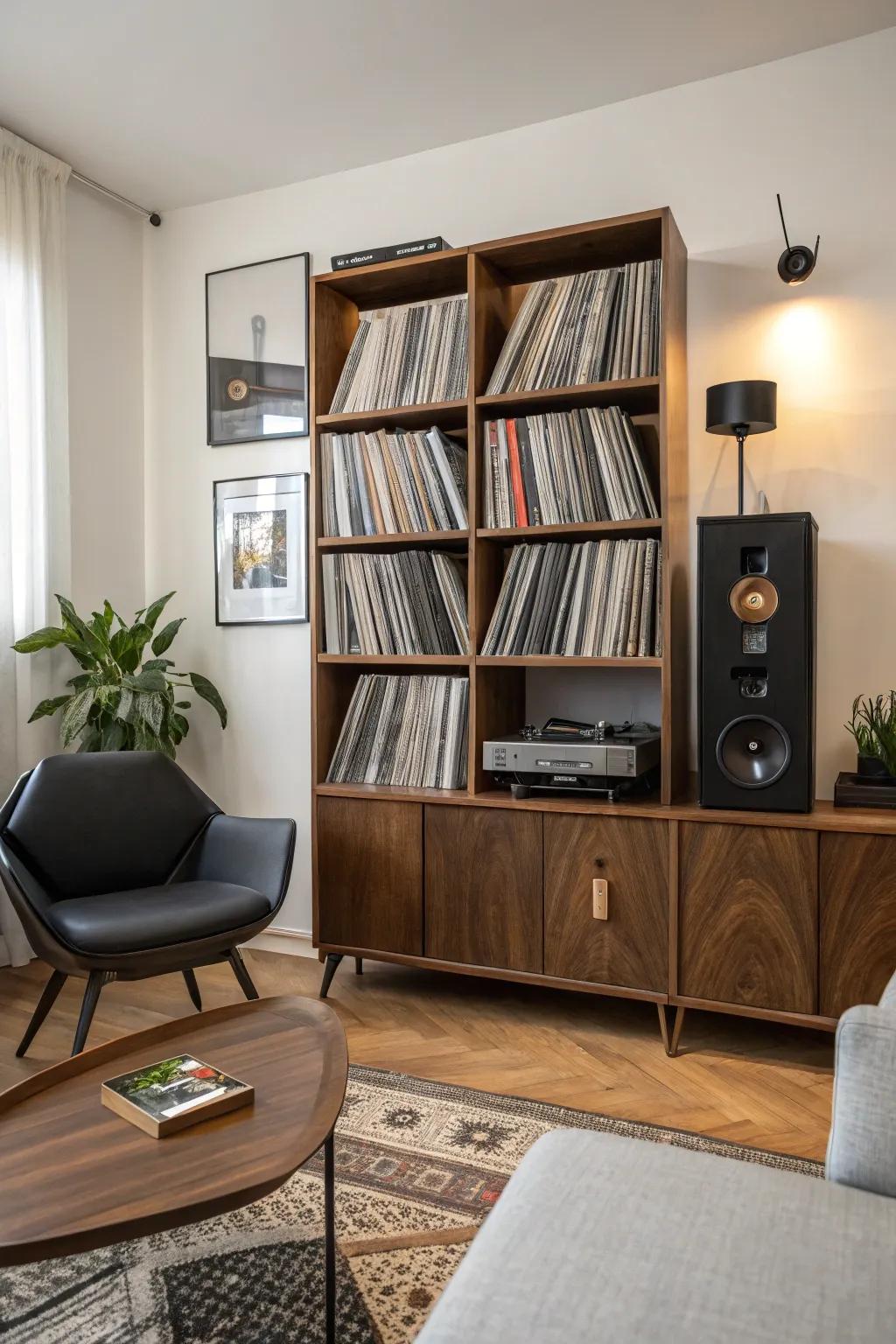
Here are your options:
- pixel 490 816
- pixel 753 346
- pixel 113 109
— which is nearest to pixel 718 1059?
pixel 490 816

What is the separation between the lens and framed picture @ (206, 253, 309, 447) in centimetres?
338

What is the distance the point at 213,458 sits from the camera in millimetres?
3562

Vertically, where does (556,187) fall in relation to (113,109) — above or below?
below

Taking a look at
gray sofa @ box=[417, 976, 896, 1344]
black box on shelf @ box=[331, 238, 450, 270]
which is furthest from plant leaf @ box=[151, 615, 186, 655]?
gray sofa @ box=[417, 976, 896, 1344]

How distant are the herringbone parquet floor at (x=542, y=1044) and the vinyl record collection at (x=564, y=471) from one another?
138 centimetres

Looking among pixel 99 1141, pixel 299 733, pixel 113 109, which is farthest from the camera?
pixel 299 733

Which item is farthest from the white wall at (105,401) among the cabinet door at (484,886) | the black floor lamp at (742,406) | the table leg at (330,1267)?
the table leg at (330,1267)

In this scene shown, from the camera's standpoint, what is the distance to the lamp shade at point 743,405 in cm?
246

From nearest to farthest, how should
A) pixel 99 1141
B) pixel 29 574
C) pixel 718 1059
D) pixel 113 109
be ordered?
Result: 1. pixel 99 1141
2. pixel 718 1059
3. pixel 113 109
4. pixel 29 574

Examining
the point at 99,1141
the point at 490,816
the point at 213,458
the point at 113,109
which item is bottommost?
the point at 99,1141

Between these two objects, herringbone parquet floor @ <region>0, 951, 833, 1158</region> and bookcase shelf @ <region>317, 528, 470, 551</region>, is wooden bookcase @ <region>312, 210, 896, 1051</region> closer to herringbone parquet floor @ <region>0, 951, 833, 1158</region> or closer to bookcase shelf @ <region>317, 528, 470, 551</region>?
bookcase shelf @ <region>317, 528, 470, 551</region>

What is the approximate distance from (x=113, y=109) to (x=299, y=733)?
6.75ft

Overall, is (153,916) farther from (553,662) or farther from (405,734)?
(553,662)

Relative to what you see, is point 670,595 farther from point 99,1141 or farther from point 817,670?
point 99,1141
